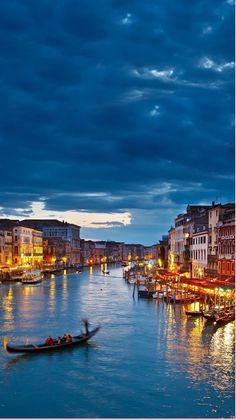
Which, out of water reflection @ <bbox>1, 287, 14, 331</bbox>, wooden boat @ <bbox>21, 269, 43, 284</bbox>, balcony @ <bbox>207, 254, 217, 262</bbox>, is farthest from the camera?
wooden boat @ <bbox>21, 269, 43, 284</bbox>

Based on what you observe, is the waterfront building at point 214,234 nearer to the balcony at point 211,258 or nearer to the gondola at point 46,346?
the balcony at point 211,258

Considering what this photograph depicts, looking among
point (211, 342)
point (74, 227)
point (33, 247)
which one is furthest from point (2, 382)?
point (74, 227)

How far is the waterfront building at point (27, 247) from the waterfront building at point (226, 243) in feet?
171

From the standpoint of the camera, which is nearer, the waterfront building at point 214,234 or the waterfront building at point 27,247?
the waterfront building at point 214,234

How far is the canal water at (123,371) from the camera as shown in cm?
1777

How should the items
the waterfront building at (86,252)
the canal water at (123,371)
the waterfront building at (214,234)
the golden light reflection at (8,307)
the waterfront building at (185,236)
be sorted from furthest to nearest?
the waterfront building at (86,252), the waterfront building at (185,236), the waterfront building at (214,234), the golden light reflection at (8,307), the canal water at (123,371)

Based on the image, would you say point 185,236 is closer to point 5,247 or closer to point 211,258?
point 211,258

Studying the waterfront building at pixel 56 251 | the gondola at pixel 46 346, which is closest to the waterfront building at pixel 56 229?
the waterfront building at pixel 56 251

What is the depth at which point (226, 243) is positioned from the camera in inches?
1713

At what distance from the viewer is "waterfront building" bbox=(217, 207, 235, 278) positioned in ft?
137

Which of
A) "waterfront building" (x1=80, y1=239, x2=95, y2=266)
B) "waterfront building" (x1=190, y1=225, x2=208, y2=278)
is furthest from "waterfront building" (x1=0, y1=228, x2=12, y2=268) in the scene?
"waterfront building" (x1=80, y1=239, x2=95, y2=266)

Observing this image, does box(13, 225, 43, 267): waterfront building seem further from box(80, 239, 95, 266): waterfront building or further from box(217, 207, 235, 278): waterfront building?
box(217, 207, 235, 278): waterfront building

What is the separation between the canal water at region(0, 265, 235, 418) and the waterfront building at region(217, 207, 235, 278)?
843cm

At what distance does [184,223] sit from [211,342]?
43.6m
